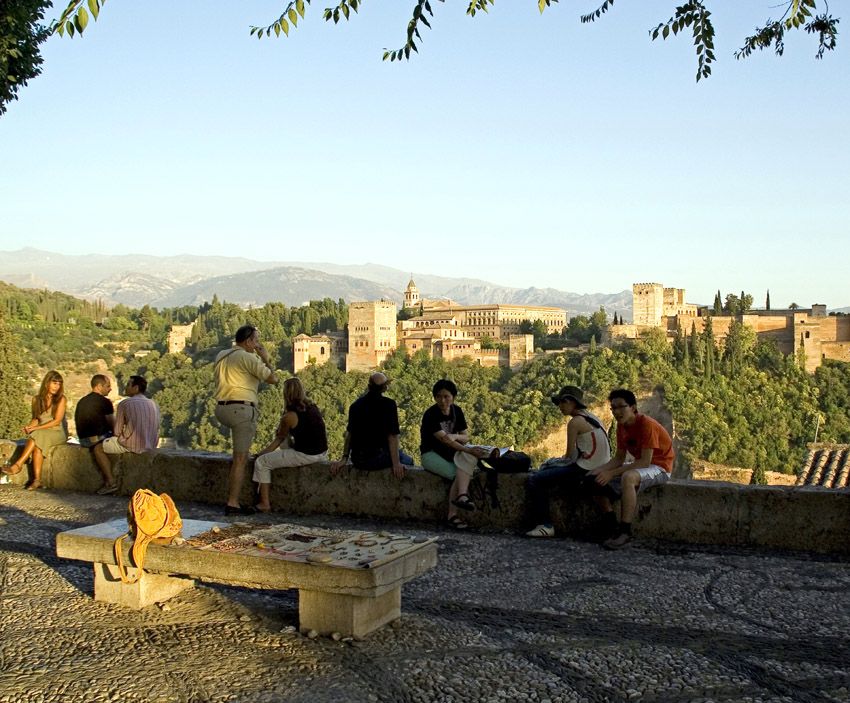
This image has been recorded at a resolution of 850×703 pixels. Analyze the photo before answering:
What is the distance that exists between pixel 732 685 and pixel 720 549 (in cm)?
232

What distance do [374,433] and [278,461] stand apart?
0.76m

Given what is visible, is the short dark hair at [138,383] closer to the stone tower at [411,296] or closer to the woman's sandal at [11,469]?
the woman's sandal at [11,469]

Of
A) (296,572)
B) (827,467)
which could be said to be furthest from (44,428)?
(827,467)

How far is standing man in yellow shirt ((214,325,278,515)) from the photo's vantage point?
20.7 feet

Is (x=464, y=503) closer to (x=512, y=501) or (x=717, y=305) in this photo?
(x=512, y=501)

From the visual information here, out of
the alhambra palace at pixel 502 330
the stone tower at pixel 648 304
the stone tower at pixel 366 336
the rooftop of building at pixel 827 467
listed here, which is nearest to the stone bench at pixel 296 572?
the rooftop of building at pixel 827 467

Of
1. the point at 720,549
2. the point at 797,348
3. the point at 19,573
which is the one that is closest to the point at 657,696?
the point at 720,549

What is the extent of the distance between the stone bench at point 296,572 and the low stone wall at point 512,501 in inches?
78.8

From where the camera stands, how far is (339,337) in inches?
3233

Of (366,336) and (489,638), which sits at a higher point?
(366,336)

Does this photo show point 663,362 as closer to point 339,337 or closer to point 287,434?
point 339,337

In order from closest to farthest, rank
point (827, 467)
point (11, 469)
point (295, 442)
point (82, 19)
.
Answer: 1. point (82, 19)
2. point (295, 442)
3. point (11, 469)
4. point (827, 467)

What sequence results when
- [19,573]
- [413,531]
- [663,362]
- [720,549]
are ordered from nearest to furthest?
1. [19,573]
2. [720,549]
3. [413,531]
4. [663,362]

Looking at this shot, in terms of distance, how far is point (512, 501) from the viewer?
5973mm
